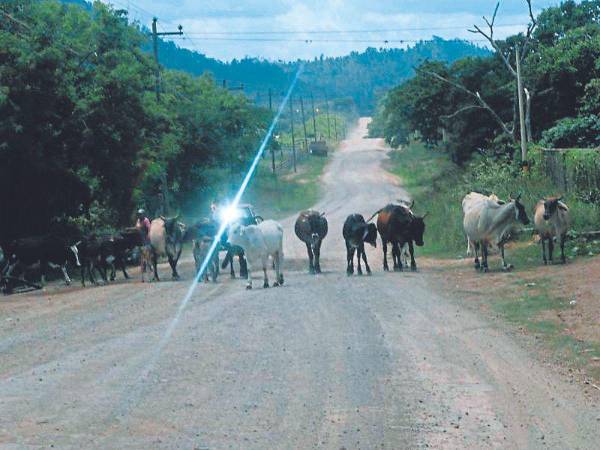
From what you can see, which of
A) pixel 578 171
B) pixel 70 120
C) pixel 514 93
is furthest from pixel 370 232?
pixel 514 93

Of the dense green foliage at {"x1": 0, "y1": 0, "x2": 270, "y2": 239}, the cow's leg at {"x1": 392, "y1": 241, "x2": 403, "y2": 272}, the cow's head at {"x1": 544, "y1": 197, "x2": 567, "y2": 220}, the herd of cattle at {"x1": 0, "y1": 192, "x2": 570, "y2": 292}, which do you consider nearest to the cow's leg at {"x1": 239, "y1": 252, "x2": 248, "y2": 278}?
the herd of cattle at {"x1": 0, "y1": 192, "x2": 570, "y2": 292}

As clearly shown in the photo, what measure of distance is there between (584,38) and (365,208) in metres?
17.8

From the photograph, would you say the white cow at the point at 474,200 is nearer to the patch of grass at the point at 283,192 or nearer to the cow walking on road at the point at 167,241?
the cow walking on road at the point at 167,241

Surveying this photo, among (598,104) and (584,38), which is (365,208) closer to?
(584,38)

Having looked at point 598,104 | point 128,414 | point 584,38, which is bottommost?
point 128,414

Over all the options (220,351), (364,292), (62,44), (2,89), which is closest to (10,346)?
(220,351)

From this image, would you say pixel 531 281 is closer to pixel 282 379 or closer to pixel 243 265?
pixel 243 265

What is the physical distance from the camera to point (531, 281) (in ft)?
84.9

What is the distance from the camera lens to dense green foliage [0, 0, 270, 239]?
33.0 metres

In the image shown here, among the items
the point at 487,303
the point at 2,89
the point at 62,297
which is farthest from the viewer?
the point at 2,89

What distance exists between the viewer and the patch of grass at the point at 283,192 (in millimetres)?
77500

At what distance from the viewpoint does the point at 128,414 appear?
12.6 meters

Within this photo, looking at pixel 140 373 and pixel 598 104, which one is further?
pixel 598 104

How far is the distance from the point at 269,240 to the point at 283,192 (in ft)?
207
